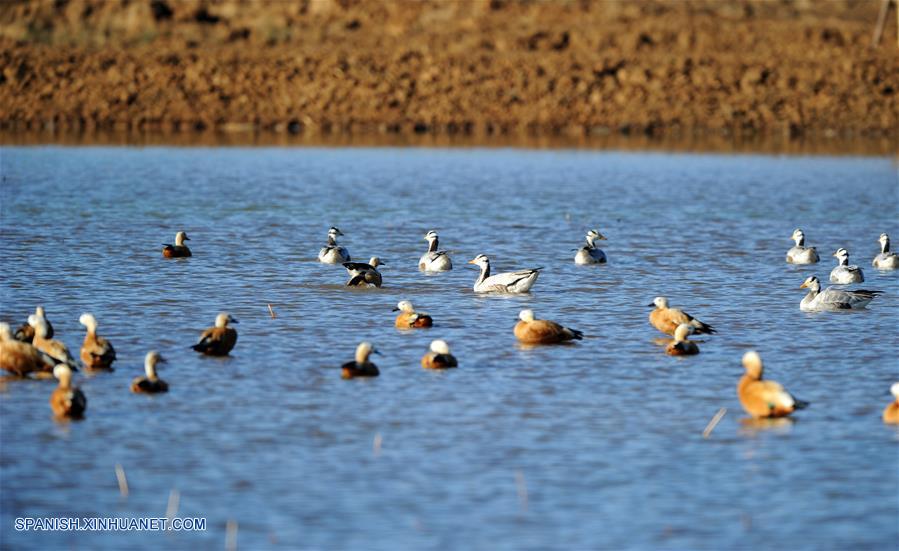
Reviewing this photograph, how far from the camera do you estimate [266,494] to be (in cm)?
1286

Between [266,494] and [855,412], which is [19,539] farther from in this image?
[855,412]

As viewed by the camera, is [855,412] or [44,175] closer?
[855,412]

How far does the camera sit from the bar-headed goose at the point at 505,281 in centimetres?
2456

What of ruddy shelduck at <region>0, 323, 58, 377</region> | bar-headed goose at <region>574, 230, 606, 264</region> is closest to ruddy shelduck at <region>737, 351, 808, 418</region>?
ruddy shelduck at <region>0, 323, 58, 377</region>

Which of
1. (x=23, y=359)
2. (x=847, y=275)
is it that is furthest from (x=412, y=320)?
(x=847, y=275)

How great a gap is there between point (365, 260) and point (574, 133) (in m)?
42.0

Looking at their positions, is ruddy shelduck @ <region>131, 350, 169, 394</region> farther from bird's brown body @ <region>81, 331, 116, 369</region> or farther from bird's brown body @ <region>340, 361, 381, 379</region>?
bird's brown body @ <region>340, 361, 381, 379</region>

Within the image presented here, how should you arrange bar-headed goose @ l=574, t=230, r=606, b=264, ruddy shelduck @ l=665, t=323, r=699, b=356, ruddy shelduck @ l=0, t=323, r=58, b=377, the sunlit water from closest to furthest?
the sunlit water → ruddy shelduck @ l=0, t=323, r=58, b=377 → ruddy shelduck @ l=665, t=323, r=699, b=356 → bar-headed goose @ l=574, t=230, r=606, b=264

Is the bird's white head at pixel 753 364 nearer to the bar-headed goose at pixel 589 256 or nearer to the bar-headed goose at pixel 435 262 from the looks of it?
the bar-headed goose at pixel 435 262

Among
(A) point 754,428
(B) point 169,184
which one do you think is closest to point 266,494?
(A) point 754,428

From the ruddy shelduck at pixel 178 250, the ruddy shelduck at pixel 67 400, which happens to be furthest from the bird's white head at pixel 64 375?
the ruddy shelduck at pixel 178 250

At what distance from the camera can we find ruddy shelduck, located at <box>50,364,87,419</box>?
15078mm

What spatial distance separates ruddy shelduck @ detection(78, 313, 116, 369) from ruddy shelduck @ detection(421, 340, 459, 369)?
3.83 meters

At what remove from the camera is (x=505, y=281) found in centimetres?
2455
